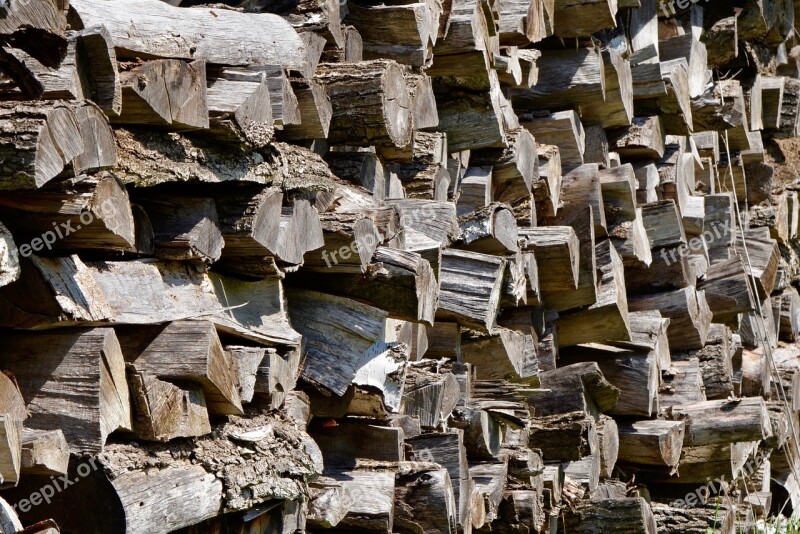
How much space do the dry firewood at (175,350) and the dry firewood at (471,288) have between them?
52.0 inches

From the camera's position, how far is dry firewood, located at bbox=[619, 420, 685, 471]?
194 inches

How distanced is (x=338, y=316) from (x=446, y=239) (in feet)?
1.78

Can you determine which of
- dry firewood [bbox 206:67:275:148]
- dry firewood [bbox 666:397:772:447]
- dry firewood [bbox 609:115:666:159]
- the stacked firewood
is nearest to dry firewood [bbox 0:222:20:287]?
the stacked firewood

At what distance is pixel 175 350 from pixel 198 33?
664 millimetres

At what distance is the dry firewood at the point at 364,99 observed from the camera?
2.88m

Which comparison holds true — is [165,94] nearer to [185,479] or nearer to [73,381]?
[73,381]

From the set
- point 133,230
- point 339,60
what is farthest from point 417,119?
point 133,230

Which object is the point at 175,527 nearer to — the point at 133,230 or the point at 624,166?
the point at 133,230

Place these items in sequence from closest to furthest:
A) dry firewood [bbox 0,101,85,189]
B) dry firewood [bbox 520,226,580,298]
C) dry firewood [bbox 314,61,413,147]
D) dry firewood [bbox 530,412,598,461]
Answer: dry firewood [bbox 0,101,85,189] < dry firewood [bbox 314,61,413,147] < dry firewood [bbox 520,226,580,298] < dry firewood [bbox 530,412,598,461]

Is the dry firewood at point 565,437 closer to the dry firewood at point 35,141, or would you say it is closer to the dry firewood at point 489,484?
the dry firewood at point 489,484

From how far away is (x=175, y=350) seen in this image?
2.28m

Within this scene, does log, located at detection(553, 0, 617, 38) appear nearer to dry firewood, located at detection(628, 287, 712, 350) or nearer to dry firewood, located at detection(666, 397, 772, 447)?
dry firewood, located at detection(628, 287, 712, 350)

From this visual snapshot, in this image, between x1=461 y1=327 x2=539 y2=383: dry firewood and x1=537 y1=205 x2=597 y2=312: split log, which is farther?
x1=537 y1=205 x2=597 y2=312: split log

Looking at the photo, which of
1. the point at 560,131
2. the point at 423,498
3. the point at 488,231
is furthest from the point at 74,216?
the point at 560,131
